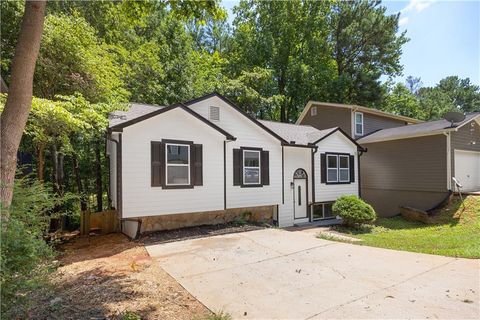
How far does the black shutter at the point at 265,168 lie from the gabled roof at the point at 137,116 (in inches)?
75.2

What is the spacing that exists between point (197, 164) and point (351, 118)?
40.0ft

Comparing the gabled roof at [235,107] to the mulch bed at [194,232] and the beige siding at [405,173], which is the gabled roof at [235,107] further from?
the beige siding at [405,173]

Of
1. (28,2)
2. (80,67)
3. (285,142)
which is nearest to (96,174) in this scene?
(80,67)

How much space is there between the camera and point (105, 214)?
10.9 m

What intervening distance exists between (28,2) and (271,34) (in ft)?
85.3

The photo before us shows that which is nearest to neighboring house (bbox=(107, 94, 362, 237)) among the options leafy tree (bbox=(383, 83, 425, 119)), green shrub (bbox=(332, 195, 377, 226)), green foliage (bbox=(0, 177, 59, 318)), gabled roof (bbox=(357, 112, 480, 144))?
green shrub (bbox=(332, 195, 377, 226))

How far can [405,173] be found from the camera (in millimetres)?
15828

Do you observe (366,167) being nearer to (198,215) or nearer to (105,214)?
(198,215)

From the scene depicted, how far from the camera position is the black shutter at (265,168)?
1209 centimetres

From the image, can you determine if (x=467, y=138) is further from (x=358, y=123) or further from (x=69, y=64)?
(x=69, y=64)

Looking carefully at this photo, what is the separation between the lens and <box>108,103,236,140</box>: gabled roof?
28.7 ft

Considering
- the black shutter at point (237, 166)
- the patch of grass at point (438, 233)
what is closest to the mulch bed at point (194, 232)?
the black shutter at point (237, 166)

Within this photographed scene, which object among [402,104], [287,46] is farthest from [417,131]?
[402,104]

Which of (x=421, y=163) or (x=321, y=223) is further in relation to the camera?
(x=421, y=163)
